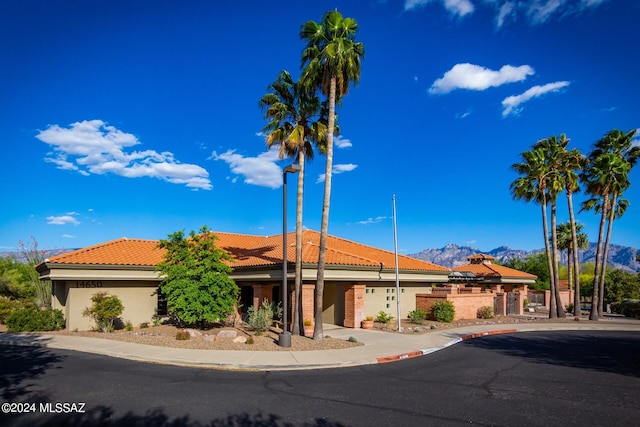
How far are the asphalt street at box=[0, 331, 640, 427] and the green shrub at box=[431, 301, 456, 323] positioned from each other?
37.2 feet

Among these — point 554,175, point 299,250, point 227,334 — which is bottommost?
point 227,334

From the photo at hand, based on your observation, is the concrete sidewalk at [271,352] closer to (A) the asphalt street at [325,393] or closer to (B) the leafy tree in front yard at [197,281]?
(A) the asphalt street at [325,393]

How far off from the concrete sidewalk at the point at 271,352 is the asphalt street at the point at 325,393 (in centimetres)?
61

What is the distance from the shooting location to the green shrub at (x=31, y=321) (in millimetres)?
19922

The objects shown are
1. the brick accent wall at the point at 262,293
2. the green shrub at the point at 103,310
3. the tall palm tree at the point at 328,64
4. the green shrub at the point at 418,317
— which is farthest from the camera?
the green shrub at the point at 418,317

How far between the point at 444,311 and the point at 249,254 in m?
13.3

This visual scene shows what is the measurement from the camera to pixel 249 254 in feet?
92.1

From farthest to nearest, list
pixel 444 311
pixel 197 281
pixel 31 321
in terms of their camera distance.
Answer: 1. pixel 444 311
2. pixel 31 321
3. pixel 197 281

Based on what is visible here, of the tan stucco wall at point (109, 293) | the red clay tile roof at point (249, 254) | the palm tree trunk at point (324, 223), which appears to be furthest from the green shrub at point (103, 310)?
the palm tree trunk at point (324, 223)

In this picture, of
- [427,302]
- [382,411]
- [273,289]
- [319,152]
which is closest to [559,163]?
[427,302]

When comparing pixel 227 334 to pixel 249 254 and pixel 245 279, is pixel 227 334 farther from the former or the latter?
pixel 249 254

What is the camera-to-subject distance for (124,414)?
8.21m

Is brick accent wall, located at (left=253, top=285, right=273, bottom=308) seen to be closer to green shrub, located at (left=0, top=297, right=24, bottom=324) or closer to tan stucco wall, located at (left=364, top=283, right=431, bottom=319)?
tan stucco wall, located at (left=364, top=283, right=431, bottom=319)

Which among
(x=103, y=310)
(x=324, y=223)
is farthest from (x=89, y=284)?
(x=324, y=223)
